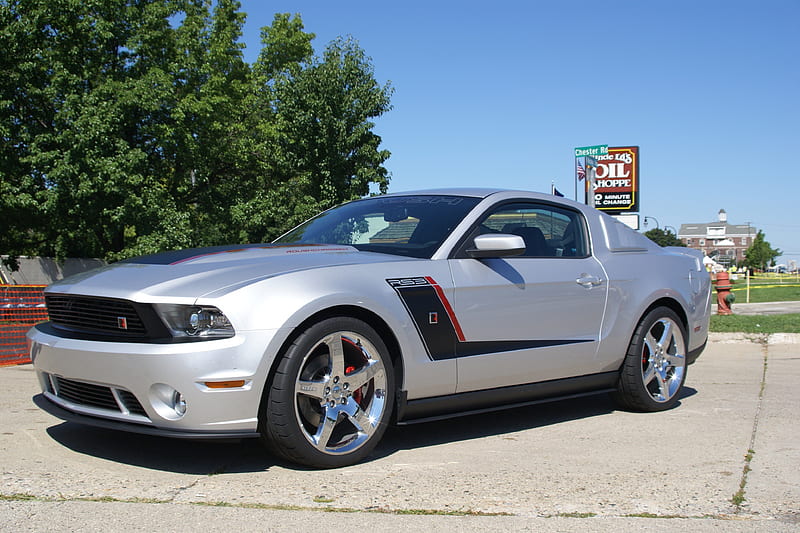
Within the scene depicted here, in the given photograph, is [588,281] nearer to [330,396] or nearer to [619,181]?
[330,396]

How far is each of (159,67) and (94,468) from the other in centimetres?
2191

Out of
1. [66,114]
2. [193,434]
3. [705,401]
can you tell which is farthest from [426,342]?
[66,114]

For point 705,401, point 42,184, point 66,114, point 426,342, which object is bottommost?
point 705,401

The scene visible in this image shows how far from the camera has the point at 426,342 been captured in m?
4.18

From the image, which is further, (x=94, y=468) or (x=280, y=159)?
(x=280, y=159)

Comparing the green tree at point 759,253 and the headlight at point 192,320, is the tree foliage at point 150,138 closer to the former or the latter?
the headlight at point 192,320

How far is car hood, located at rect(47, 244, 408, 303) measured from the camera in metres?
3.59

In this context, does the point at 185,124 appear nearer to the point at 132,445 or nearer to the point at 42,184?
the point at 42,184

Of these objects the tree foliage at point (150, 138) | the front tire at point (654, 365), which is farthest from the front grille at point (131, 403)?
the tree foliage at point (150, 138)

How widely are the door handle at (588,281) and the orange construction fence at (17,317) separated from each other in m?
6.04

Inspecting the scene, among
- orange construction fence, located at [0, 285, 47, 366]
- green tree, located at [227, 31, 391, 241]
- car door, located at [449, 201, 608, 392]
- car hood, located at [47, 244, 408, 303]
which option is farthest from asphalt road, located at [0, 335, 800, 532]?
green tree, located at [227, 31, 391, 241]

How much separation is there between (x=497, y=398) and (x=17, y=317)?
6.84 metres

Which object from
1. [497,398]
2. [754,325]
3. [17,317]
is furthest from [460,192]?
[754,325]

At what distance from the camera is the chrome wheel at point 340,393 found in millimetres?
3766
